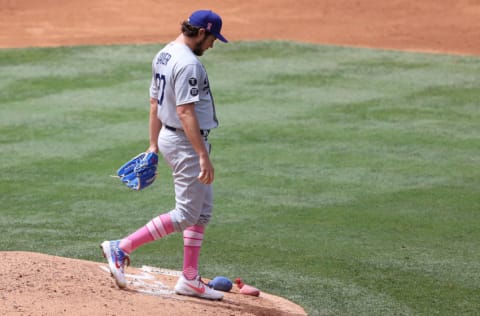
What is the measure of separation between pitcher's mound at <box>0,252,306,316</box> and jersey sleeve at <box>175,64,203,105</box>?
49.3 inches

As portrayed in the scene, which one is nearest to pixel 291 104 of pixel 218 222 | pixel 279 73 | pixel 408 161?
pixel 279 73

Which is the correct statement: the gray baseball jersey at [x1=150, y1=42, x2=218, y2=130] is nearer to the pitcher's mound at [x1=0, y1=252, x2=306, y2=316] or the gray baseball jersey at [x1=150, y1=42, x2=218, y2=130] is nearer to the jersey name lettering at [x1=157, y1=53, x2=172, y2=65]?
the jersey name lettering at [x1=157, y1=53, x2=172, y2=65]

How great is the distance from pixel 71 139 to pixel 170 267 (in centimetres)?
496

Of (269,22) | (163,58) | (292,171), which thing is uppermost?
(163,58)

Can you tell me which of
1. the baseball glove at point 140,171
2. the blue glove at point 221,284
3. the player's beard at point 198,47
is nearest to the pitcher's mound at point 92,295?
the blue glove at point 221,284

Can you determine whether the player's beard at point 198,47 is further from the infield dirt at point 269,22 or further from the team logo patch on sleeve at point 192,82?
the infield dirt at point 269,22

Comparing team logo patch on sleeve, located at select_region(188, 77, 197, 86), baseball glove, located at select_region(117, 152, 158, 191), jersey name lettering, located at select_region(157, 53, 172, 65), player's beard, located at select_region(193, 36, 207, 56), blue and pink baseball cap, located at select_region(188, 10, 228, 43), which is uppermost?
blue and pink baseball cap, located at select_region(188, 10, 228, 43)

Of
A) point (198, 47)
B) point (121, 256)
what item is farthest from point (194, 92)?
point (121, 256)

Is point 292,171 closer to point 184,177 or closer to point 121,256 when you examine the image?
point 184,177

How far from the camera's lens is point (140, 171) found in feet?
21.3

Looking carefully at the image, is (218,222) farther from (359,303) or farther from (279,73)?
(279,73)

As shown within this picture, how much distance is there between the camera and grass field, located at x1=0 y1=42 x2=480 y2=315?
7598 millimetres

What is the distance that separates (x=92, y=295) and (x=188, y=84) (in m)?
1.42

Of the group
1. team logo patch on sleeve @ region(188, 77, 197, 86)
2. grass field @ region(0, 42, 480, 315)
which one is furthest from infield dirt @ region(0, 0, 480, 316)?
team logo patch on sleeve @ region(188, 77, 197, 86)
